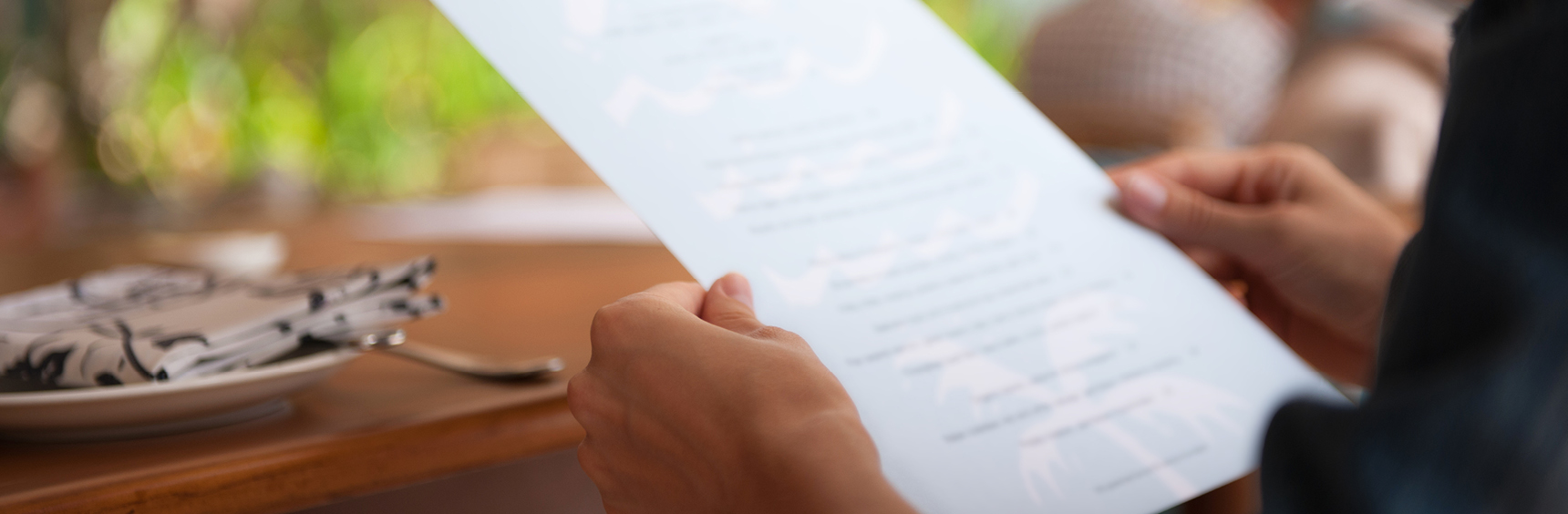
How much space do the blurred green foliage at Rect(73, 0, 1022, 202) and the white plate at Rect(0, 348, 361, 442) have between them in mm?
A: 2994

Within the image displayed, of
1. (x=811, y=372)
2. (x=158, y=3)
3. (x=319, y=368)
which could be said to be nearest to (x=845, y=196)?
(x=811, y=372)

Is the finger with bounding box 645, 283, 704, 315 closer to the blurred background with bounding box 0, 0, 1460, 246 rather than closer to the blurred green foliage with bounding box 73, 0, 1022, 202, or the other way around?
the blurred background with bounding box 0, 0, 1460, 246

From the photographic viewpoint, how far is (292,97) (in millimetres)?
3148

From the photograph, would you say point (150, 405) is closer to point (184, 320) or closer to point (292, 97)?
point (184, 320)

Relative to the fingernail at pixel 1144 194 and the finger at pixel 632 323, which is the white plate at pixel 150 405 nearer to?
the finger at pixel 632 323

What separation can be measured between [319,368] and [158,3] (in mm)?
3237

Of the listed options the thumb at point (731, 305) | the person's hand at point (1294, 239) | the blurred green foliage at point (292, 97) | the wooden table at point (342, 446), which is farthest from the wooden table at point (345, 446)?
the blurred green foliage at point (292, 97)

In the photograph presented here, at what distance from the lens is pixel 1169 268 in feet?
1.66

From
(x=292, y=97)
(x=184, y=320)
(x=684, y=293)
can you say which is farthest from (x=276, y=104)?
(x=684, y=293)

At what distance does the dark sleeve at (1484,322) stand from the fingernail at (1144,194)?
26cm

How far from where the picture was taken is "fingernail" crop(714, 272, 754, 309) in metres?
0.39

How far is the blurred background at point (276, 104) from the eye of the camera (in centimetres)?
178

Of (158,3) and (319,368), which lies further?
(158,3)

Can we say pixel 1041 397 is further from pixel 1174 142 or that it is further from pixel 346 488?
pixel 1174 142
